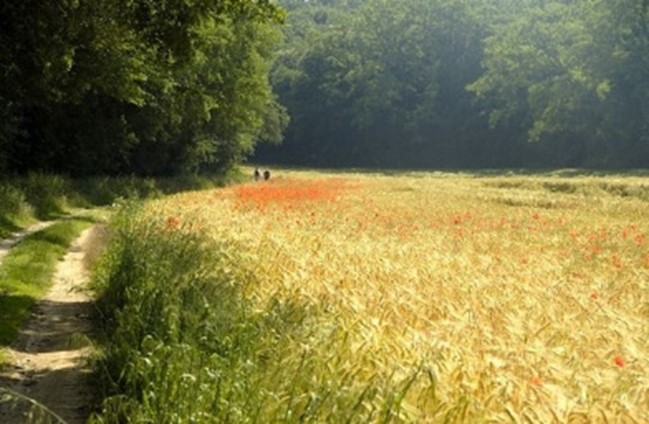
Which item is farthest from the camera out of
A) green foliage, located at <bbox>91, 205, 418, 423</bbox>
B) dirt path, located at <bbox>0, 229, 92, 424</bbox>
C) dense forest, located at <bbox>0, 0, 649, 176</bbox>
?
dense forest, located at <bbox>0, 0, 649, 176</bbox>

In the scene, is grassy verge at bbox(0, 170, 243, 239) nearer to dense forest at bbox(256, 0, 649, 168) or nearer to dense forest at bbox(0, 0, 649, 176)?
dense forest at bbox(0, 0, 649, 176)

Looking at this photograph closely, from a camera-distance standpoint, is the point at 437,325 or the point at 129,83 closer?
the point at 437,325

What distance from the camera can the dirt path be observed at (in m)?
7.25

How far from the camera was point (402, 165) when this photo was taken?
112375 mm

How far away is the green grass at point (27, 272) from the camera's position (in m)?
10.6

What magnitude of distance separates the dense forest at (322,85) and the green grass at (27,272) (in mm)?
3601

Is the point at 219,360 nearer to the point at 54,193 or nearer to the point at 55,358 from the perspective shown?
the point at 55,358

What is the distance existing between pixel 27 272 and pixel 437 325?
9.17 meters

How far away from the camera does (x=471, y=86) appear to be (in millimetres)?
102188

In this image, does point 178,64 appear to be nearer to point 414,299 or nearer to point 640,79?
point 414,299

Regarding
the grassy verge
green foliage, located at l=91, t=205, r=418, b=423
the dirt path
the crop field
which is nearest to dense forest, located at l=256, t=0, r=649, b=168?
the grassy verge

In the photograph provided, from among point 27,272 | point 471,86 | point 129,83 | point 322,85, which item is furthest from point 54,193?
point 322,85

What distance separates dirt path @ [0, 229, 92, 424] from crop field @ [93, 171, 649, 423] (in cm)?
191

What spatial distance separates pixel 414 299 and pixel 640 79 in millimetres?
82904
